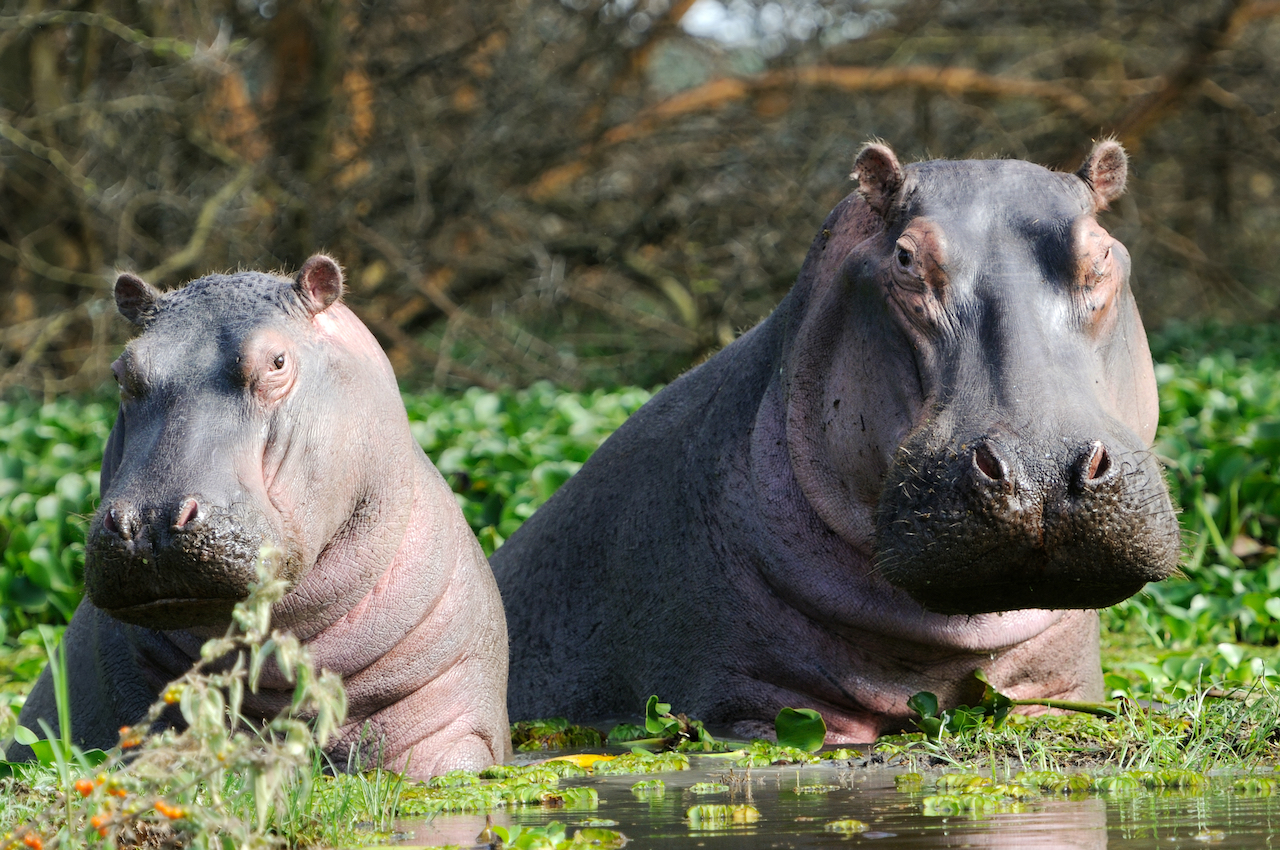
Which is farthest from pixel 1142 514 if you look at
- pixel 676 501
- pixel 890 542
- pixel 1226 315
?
pixel 1226 315

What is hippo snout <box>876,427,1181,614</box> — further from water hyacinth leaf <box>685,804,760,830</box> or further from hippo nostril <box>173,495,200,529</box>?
hippo nostril <box>173,495,200,529</box>

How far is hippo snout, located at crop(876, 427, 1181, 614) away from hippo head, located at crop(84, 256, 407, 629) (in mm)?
1325

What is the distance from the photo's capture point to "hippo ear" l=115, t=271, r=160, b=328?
3.86 metres

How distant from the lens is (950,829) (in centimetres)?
265

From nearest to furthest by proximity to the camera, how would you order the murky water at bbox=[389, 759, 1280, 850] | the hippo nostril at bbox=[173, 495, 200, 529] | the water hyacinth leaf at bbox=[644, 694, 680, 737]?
the murky water at bbox=[389, 759, 1280, 850] → the hippo nostril at bbox=[173, 495, 200, 529] → the water hyacinth leaf at bbox=[644, 694, 680, 737]

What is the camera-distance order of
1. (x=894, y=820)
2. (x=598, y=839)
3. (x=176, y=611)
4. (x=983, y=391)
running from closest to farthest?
(x=598, y=839), (x=894, y=820), (x=176, y=611), (x=983, y=391)

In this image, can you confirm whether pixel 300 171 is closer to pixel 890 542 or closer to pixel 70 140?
pixel 70 140

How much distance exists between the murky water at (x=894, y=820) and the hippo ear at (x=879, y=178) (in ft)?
5.15

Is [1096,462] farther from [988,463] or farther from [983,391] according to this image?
[983,391]

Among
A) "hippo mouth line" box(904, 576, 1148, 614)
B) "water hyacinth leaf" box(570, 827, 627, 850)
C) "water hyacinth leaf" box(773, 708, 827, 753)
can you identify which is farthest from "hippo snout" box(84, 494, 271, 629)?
"hippo mouth line" box(904, 576, 1148, 614)

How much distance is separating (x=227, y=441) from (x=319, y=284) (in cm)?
56

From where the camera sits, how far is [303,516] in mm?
3623

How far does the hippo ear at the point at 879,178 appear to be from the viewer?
165 inches

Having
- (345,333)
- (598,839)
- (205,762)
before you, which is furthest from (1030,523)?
(205,762)
